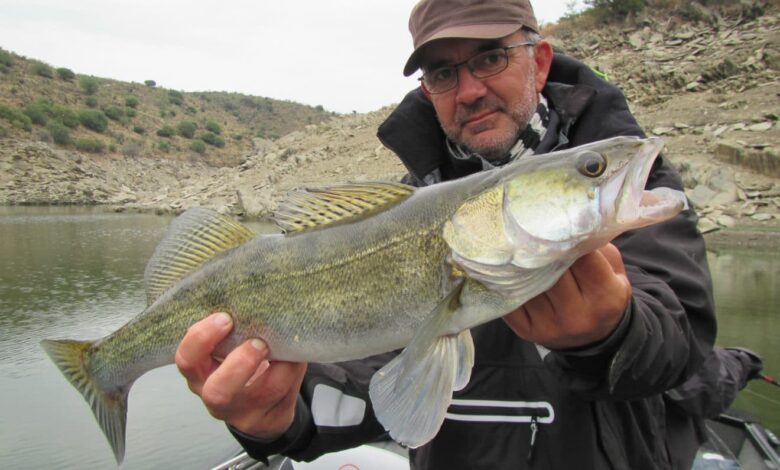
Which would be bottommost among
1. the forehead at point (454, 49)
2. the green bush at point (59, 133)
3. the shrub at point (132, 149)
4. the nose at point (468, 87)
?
the shrub at point (132, 149)

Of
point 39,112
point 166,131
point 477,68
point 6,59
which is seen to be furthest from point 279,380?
point 6,59

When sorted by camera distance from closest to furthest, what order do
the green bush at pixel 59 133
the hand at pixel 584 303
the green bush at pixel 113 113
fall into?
the hand at pixel 584 303 → the green bush at pixel 59 133 → the green bush at pixel 113 113

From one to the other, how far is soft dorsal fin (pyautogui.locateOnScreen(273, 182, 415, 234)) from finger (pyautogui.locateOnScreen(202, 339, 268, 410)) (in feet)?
1.51

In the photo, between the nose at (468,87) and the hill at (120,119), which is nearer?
the nose at (468,87)

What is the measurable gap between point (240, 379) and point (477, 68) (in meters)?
1.82

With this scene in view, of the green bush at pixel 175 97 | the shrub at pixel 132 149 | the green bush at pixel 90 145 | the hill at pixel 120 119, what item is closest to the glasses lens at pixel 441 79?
the hill at pixel 120 119

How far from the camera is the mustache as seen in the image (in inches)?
114

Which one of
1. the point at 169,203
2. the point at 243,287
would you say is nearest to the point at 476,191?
the point at 243,287

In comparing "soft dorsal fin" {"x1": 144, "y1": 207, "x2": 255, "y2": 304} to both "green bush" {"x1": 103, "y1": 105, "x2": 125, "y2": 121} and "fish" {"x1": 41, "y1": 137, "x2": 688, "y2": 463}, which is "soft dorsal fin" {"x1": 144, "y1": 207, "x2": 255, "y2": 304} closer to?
"fish" {"x1": 41, "y1": 137, "x2": 688, "y2": 463}

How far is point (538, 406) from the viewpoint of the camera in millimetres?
2328

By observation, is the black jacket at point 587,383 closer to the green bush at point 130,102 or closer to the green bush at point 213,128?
the green bush at point 213,128

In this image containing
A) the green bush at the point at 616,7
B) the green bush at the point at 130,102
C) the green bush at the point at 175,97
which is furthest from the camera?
the green bush at the point at 175,97

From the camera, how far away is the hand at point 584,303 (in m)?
1.65

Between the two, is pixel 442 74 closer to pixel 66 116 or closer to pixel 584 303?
pixel 584 303
